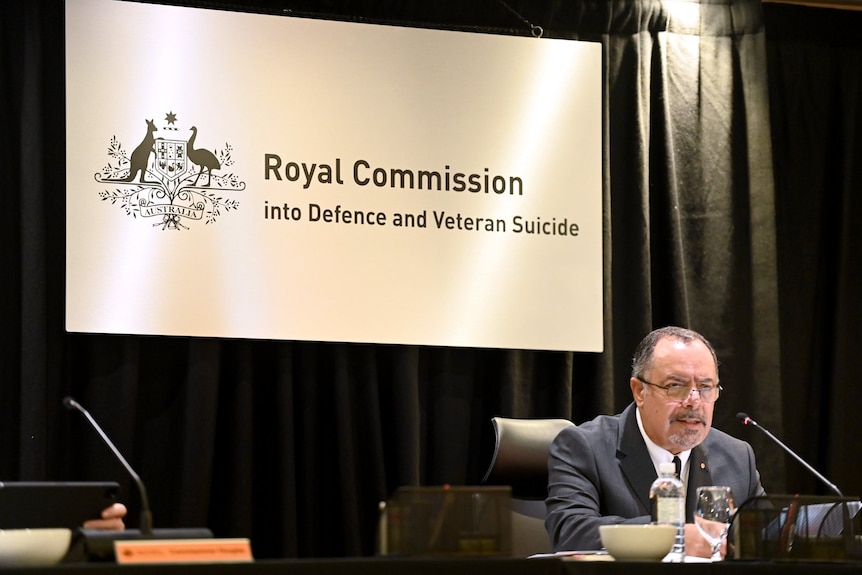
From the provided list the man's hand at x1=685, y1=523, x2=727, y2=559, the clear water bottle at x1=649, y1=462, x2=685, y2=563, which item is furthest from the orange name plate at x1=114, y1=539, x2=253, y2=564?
the man's hand at x1=685, y1=523, x2=727, y2=559

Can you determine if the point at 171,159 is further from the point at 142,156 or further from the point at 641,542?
the point at 641,542

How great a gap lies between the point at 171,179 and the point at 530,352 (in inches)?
57.8

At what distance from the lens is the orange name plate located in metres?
1.95

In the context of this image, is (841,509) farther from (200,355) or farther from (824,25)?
(824,25)

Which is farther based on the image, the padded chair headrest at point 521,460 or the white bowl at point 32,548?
the padded chair headrest at point 521,460

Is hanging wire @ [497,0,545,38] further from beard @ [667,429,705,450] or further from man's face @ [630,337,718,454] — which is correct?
beard @ [667,429,705,450]

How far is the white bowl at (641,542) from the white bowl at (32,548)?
3.20 ft

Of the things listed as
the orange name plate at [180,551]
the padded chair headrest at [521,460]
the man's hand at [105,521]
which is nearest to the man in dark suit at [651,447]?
the padded chair headrest at [521,460]

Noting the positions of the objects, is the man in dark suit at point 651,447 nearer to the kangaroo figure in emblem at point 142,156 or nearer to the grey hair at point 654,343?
the grey hair at point 654,343

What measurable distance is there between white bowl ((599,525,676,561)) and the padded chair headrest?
57.8 inches

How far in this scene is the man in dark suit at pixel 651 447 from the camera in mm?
3396

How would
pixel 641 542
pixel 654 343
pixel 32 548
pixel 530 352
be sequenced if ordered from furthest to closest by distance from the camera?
pixel 530 352 < pixel 654 343 < pixel 641 542 < pixel 32 548

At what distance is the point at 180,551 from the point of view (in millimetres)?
1977

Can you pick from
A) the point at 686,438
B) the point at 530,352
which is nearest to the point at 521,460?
the point at 686,438
